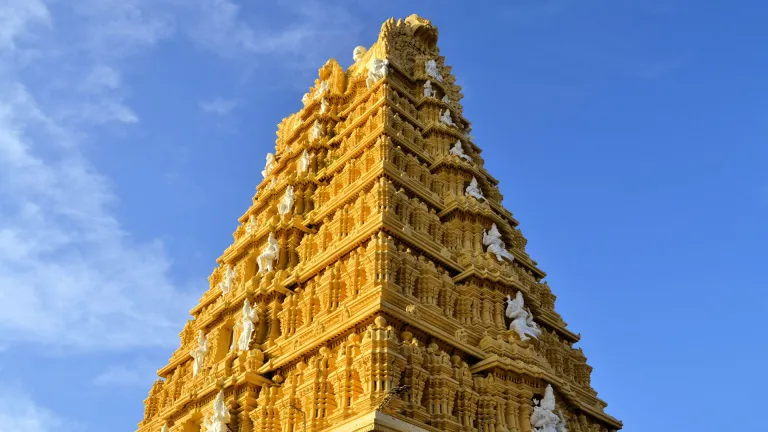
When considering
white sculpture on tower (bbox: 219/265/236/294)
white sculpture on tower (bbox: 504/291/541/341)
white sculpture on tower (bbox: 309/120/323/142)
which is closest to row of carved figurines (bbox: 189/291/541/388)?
white sculpture on tower (bbox: 504/291/541/341)

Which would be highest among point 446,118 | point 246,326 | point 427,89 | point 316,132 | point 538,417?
point 427,89

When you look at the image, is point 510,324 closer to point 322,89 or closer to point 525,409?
point 525,409

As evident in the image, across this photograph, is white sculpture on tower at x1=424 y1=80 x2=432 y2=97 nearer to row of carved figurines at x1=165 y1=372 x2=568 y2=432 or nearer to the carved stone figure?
the carved stone figure

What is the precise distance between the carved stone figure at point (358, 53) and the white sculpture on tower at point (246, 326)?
17814 millimetres

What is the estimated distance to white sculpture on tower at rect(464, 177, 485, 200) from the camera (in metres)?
25.5

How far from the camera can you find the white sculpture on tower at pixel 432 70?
32.7m

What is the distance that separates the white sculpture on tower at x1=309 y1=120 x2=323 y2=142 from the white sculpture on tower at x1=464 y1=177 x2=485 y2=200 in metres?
8.48

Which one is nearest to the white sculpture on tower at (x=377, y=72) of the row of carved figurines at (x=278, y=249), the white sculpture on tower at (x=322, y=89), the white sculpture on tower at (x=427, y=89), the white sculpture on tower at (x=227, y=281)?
the white sculpture on tower at (x=427, y=89)

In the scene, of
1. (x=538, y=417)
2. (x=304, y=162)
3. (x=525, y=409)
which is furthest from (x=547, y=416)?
(x=304, y=162)

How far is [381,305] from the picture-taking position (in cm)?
1655

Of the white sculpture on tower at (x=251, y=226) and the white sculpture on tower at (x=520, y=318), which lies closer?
the white sculpture on tower at (x=520, y=318)

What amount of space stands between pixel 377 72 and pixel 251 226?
8757 millimetres

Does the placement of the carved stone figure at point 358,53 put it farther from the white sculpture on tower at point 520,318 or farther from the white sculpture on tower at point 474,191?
the white sculpture on tower at point 520,318

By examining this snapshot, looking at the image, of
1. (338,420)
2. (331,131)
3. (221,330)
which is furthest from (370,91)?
(338,420)
